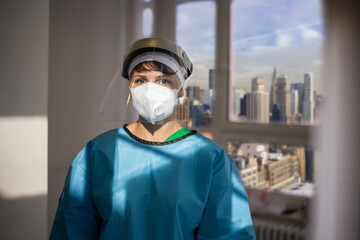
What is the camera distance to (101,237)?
0.79 meters

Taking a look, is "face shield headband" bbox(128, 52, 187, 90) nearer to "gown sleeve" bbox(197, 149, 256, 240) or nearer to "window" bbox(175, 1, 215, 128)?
"window" bbox(175, 1, 215, 128)

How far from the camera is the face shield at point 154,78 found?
795mm

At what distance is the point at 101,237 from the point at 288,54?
1292 millimetres

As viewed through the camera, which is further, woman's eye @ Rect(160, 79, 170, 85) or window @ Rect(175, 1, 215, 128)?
window @ Rect(175, 1, 215, 128)

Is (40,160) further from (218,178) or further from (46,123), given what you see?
(218,178)

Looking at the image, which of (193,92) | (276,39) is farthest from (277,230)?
(193,92)

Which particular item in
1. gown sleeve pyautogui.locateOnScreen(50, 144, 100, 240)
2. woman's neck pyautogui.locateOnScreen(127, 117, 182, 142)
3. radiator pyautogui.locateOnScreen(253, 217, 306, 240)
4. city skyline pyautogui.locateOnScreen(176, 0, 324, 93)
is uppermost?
city skyline pyautogui.locateOnScreen(176, 0, 324, 93)

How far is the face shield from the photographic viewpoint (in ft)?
2.61

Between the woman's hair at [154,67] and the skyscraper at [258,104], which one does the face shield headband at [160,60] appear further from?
the skyscraper at [258,104]

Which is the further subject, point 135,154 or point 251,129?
point 251,129

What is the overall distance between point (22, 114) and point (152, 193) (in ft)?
1.76

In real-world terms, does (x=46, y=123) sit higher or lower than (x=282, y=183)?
higher

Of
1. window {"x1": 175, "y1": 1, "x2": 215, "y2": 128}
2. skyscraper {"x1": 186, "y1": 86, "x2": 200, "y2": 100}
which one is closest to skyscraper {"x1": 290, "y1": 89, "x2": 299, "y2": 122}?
window {"x1": 175, "y1": 1, "x2": 215, "y2": 128}

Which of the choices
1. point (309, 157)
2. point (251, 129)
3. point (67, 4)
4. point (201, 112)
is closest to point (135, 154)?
point (201, 112)
